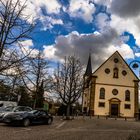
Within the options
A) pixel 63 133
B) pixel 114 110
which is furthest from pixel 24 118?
pixel 114 110

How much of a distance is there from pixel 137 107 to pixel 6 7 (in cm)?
5307

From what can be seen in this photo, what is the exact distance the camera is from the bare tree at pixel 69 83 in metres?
45.6

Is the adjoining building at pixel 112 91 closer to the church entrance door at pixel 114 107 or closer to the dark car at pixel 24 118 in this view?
the church entrance door at pixel 114 107

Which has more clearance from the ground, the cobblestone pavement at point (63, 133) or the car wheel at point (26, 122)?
the car wheel at point (26, 122)

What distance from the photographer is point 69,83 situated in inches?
1825

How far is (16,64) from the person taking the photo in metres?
15.0

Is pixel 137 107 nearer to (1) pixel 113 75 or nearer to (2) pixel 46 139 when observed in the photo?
(1) pixel 113 75

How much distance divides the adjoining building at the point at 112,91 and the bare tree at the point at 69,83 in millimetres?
15335

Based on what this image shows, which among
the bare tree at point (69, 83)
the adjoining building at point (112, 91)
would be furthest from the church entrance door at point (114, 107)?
the bare tree at point (69, 83)

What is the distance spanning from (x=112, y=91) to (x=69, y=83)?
20.7m

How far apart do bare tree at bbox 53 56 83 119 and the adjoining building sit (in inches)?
604

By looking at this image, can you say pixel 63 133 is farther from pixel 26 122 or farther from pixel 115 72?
pixel 115 72

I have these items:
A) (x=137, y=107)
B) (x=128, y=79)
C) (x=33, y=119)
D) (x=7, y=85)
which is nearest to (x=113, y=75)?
(x=128, y=79)

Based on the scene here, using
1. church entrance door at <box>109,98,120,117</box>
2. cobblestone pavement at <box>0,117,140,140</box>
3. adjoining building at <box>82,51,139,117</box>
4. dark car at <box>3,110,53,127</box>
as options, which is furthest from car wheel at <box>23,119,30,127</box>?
church entrance door at <box>109,98,120,117</box>
